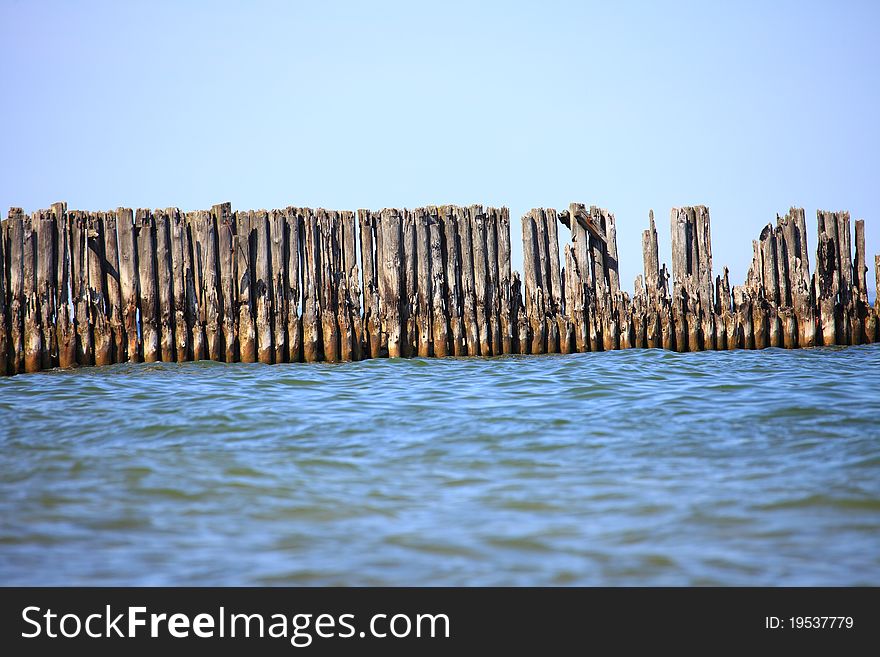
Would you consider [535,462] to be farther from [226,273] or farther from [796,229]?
[796,229]

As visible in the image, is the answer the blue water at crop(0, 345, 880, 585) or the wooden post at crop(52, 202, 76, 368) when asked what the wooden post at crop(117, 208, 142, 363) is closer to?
the wooden post at crop(52, 202, 76, 368)

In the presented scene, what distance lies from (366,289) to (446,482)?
653 cm

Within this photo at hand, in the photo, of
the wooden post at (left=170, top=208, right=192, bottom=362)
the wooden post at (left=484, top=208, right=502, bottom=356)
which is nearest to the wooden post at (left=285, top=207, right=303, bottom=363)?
the wooden post at (left=170, top=208, right=192, bottom=362)

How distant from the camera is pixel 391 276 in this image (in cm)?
1180

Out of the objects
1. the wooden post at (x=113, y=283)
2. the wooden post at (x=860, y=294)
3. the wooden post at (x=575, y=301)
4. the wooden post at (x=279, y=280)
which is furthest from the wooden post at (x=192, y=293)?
the wooden post at (x=860, y=294)

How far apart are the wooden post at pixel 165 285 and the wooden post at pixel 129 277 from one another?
296mm

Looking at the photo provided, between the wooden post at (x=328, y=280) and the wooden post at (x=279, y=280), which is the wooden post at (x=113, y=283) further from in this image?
the wooden post at (x=328, y=280)

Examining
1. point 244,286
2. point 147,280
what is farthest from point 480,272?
point 147,280

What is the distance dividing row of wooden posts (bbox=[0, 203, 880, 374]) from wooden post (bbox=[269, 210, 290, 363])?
0.02 m

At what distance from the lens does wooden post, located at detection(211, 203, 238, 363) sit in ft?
37.9

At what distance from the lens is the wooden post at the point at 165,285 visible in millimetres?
11461
